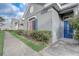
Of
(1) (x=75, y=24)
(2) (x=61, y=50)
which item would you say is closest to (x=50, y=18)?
(1) (x=75, y=24)

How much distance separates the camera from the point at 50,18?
436cm

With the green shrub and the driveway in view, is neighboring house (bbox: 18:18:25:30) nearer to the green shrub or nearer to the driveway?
the green shrub

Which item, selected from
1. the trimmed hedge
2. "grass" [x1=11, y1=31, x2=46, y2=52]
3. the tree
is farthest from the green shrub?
the tree

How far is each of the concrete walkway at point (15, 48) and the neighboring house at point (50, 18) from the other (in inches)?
14.2

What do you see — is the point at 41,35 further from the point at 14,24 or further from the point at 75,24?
the point at 75,24

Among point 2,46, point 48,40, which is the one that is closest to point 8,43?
point 2,46

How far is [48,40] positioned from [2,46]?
0.91m

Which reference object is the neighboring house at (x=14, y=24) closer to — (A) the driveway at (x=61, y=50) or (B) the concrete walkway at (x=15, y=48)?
(B) the concrete walkway at (x=15, y=48)

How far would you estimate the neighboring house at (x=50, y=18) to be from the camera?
14.0 ft

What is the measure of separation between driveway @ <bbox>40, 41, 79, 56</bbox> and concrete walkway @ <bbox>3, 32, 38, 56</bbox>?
241mm

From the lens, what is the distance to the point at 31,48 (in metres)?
4.24

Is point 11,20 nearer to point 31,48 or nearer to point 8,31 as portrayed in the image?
point 8,31

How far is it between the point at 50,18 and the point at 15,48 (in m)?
0.92

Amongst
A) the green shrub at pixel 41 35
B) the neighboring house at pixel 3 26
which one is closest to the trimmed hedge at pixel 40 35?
the green shrub at pixel 41 35
